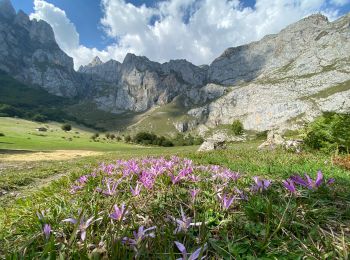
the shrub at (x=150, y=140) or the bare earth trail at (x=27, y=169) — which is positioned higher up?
the shrub at (x=150, y=140)

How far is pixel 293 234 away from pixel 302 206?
0.57m

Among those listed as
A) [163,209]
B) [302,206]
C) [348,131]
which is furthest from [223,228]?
[348,131]

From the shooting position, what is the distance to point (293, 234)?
7.82 feet

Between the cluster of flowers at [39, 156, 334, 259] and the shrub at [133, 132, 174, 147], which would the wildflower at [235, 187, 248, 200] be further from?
the shrub at [133, 132, 174, 147]

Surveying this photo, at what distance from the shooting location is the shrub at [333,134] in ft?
46.3

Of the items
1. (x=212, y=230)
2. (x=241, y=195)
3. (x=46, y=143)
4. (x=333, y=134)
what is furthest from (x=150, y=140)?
(x=212, y=230)

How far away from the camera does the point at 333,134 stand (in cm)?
1462

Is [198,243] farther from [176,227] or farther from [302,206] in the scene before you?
[302,206]

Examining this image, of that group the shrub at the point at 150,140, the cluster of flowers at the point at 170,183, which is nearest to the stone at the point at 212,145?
the cluster of flowers at the point at 170,183

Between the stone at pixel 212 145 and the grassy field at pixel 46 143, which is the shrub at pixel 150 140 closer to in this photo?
the grassy field at pixel 46 143

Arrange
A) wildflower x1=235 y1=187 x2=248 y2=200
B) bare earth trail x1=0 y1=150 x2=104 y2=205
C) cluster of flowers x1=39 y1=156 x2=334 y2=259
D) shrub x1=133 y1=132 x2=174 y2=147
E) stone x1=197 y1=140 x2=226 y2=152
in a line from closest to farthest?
cluster of flowers x1=39 y1=156 x2=334 y2=259 < wildflower x1=235 y1=187 x2=248 y2=200 < bare earth trail x1=0 y1=150 x2=104 y2=205 < stone x1=197 y1=140 x2=226 y2=152 < shrub x1=133 y1=132 x2=174 y2=147

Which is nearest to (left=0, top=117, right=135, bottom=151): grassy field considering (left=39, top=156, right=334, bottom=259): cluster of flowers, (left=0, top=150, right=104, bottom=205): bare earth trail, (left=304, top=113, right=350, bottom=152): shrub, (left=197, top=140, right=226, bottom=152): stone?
(left=0, top=150, right=104, bottom=205): bare earth trail

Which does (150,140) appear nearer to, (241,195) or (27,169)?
(27,169)

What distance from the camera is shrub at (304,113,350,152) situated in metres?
14.1
